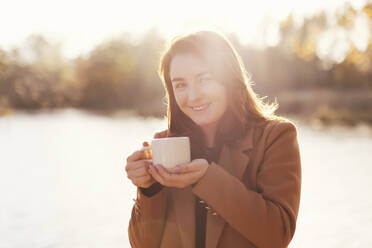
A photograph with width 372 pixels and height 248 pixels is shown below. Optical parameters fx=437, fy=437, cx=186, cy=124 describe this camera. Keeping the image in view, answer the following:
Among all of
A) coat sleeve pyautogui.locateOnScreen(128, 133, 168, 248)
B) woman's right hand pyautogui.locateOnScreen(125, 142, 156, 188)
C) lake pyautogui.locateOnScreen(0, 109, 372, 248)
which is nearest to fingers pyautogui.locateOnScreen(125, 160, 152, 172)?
woman's right hand pyautogui.locateOnScreen(125, 142, 156, 188)

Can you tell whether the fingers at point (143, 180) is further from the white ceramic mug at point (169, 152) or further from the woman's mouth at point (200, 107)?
the woman's mouth at point (200, 107)

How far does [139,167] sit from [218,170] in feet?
0.92

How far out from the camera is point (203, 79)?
67.1 inches

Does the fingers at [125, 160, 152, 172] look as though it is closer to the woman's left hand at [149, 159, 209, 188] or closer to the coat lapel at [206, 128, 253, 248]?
the woman's left hand at [149, 159, 209, 188]

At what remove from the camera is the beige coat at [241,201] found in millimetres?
1489

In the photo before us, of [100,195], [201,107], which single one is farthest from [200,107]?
[100,195]

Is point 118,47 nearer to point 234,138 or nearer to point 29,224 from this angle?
point 29,224

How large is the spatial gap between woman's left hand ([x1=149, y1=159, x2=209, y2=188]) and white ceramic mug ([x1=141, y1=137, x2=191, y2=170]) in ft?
0.07

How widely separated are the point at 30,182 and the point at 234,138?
7.22m

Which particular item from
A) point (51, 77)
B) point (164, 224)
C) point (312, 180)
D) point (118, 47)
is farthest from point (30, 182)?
point (118, 47)

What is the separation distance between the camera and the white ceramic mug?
57.3 inches

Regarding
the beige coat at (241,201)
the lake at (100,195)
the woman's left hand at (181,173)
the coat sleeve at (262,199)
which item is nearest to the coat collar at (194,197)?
the beige coat at (241,201)

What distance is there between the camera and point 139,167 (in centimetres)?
155

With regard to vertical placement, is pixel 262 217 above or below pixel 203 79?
below
